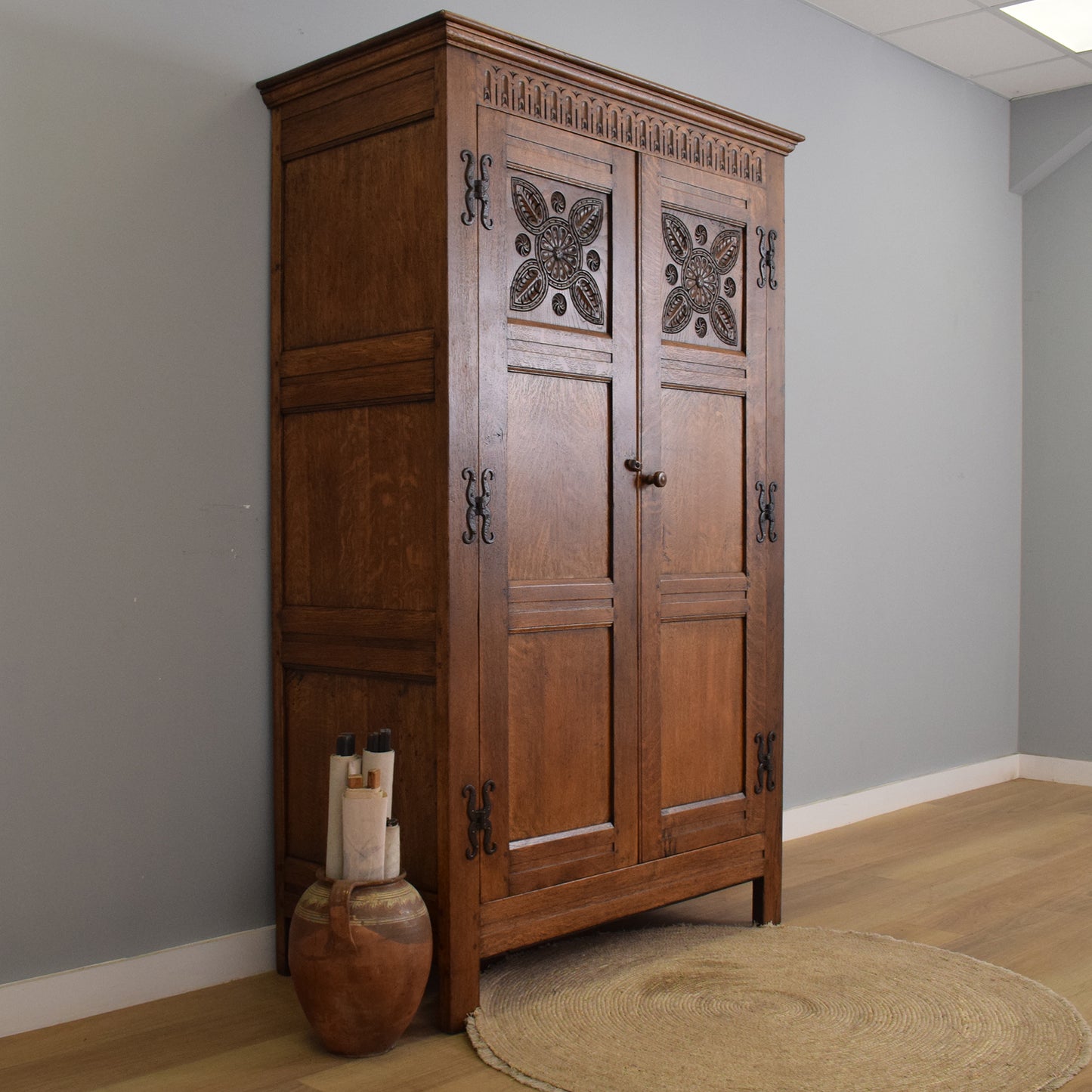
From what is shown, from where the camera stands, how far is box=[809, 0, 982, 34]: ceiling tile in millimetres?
4516

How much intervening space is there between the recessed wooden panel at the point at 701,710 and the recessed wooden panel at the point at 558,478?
354 mm

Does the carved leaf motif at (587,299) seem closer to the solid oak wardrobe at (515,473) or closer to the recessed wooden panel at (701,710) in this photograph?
the solid oak wardrobe at (515,473)

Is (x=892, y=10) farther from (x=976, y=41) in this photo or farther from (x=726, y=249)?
(x=726, y=249)

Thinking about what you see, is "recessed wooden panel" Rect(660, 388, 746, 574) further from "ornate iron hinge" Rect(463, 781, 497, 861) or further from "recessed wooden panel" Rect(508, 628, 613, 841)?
"ornate iron hinge" Rect(463, 781, 497, 861)

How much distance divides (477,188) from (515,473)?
1.99ft

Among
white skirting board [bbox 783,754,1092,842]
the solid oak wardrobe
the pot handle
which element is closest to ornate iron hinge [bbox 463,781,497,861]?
the solid oak wardrobe

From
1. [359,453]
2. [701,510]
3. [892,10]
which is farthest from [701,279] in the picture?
[892,10]

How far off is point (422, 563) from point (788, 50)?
2.73m

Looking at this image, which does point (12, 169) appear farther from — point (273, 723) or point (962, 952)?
point (962, 952)

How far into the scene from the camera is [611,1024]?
2676 mm

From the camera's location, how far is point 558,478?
9.45ft

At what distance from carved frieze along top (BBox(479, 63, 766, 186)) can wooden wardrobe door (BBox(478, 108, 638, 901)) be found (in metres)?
0.04

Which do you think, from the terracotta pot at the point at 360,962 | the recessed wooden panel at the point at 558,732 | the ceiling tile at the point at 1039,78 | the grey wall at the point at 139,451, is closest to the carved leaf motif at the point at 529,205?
the grey wall at the point at 139,451

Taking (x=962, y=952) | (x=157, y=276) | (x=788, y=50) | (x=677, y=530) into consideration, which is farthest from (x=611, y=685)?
(x=788, y=50)
